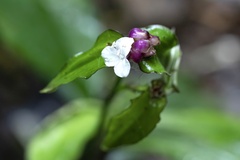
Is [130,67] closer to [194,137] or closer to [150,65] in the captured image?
[150,65]

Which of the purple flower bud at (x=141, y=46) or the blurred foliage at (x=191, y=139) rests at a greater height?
the purple flower bud at (x=141, y=46)

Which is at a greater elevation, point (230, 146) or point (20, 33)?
point (20, 33)

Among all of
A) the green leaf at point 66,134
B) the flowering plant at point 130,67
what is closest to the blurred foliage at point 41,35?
the green leaf at point 66,134

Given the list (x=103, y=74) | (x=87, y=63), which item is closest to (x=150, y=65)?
(x=87, y=63)

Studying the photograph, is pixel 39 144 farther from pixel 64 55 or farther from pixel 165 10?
pixel 165 10

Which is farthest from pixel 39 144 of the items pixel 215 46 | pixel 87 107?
pixel 215 46

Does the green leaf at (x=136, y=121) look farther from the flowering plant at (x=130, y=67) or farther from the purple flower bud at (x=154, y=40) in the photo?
the purple flower bud at (x=154, y=40)
